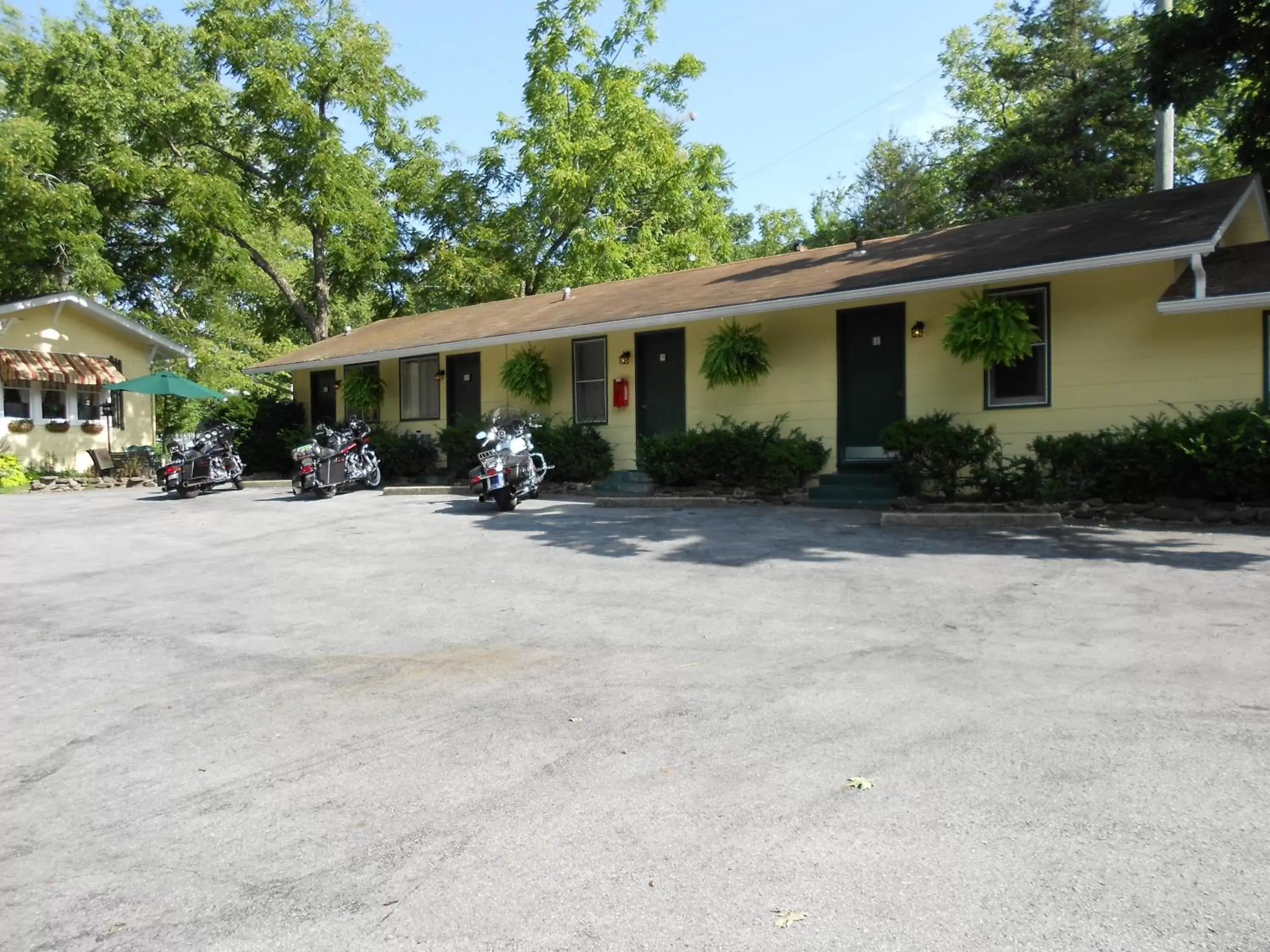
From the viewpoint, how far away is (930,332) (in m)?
12.5

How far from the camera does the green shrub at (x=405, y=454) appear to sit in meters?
18.1

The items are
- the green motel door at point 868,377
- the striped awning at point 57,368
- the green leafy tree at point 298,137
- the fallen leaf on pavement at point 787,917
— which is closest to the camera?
the fallen leaf on pavement at point 787,917

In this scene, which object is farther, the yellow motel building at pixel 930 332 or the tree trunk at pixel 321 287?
the tree trunk at pixel 321 287

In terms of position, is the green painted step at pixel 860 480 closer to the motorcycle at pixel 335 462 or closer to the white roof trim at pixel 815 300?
the white roof trim at pixel 815 300

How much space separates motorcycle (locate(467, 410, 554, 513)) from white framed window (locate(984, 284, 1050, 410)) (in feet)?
20.4

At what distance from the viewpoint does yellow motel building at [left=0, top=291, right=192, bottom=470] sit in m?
21.3

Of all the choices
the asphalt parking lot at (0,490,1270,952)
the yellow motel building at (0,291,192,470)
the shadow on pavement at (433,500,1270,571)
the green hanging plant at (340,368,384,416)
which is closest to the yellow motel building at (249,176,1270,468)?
the green hanging plant at (340,368,384,416)

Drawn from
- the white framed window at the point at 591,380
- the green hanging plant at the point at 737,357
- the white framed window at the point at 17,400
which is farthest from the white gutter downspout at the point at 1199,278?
the white framed window at the point at 17,400

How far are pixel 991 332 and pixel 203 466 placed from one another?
43.8 feet

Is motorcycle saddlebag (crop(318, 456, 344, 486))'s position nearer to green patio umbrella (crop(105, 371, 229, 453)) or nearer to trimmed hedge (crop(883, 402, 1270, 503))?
green patio umbrella (crop(105, 371, 229, 453))

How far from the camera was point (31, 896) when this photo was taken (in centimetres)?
294

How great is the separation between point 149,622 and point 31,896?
4183 millimetres

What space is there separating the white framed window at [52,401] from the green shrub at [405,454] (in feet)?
31.1

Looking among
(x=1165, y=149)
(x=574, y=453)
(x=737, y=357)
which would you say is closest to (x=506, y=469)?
(x=574, y=453)
